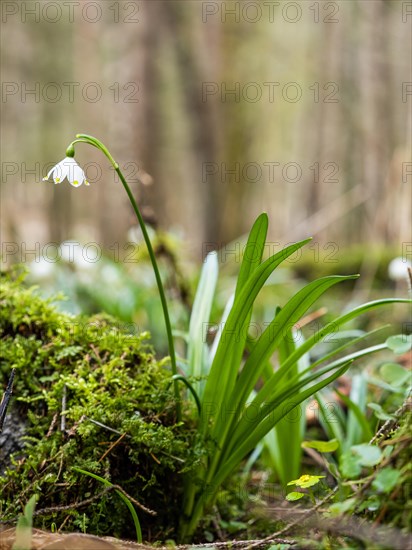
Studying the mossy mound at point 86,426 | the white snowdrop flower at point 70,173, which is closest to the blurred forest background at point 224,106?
the mossy mound at point 86,426

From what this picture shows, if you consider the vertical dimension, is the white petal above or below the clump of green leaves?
→ above

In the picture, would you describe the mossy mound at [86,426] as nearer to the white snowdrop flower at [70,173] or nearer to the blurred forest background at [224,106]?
the white snowdrop flower at [70,173]

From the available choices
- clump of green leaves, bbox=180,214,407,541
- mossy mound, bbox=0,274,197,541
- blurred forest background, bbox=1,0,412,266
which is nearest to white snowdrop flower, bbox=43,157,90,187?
clump of green leaves, bbox=180,214,407,541

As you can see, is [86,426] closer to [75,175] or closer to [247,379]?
[247,379]

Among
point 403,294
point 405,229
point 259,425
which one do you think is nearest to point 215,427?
point 259,425

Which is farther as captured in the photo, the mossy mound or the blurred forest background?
the blurred forest background

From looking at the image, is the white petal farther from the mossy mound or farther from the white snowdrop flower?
the mossy mound
